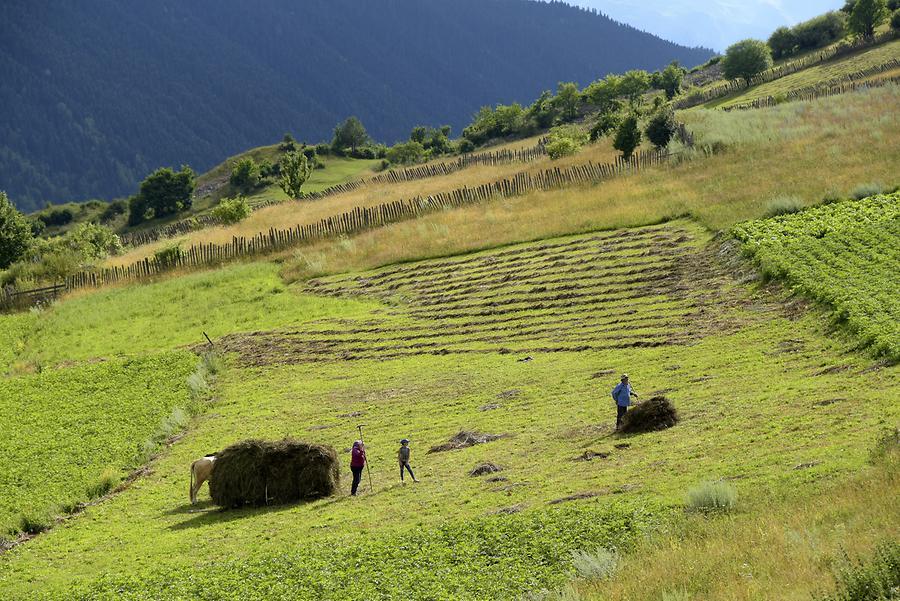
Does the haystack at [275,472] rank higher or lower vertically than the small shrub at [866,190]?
lower

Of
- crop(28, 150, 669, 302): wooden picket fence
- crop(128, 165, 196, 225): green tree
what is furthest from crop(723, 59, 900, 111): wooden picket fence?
crop(128, 165, 196, 225): green tree

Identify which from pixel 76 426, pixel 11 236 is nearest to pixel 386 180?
pixel 11 236

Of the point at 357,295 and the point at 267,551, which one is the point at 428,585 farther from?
the point at 357,295

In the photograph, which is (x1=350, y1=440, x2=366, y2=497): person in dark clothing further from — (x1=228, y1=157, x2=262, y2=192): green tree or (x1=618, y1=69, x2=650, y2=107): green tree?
(x1=228, y1=157, x2=262, y2=192): green tree

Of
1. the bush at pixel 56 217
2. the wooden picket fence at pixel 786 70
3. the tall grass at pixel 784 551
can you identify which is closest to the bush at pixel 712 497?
the tall grass at pixel 784 551

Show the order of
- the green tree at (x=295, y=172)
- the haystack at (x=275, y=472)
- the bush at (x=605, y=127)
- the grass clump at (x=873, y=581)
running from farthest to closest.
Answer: the green tree at (x=295, y=172) < the bush at (x=605, y=127) < the haystack at (x=275, y=472) < the grass clump at (x=873, y=581)

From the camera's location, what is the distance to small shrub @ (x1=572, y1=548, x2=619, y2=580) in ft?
60.0

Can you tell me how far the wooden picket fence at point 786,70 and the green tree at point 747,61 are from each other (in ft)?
3.38

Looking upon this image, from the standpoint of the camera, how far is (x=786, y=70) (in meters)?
129

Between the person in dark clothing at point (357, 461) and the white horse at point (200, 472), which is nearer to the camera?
the person in dark clothing at point (357, 461)

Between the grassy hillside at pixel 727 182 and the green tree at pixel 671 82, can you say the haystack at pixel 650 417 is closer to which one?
the grassy hillside at pixel 727 182

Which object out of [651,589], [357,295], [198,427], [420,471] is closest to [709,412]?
[420,471]

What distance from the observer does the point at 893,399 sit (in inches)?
979

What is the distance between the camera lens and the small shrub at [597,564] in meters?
18.3
